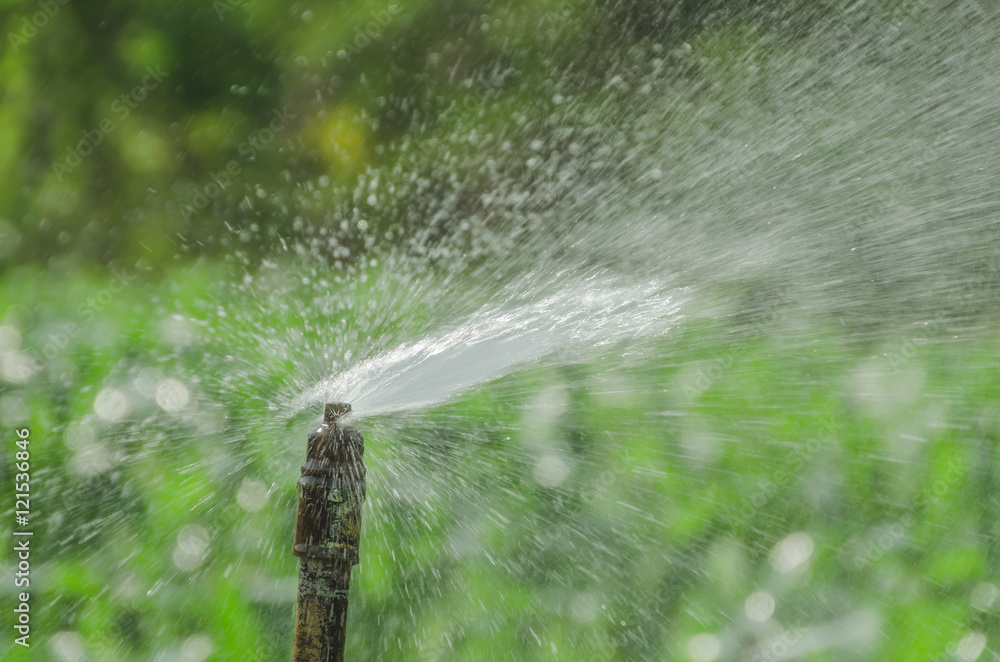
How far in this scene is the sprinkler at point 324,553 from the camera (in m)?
0.98

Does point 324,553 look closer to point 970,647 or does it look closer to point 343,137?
point 970,647

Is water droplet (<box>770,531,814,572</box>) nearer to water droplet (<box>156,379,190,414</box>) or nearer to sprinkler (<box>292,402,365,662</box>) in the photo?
sprinkler (<box>292,402,365,662</box>)

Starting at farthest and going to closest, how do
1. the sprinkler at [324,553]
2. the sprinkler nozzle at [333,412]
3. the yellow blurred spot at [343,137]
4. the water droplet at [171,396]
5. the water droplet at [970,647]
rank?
the yellow blurred spot at [343,137] → the water droplet at [171,396] → the water droplet at [970,647] → the sprinkler nozzle at [333,412] → the sprinkler at [324,553]

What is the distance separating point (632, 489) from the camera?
1744 millimetres

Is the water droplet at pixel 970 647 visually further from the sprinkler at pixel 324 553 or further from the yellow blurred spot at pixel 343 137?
the yellow blurred spot at pixel 343 137

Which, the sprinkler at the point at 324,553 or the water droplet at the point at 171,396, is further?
the water droplet at the point at 171,396

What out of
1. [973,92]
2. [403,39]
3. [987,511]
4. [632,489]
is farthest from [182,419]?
[973,92]

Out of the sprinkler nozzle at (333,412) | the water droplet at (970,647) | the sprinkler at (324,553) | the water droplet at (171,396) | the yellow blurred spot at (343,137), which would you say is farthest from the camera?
the yellow blurred spot at (343,137)

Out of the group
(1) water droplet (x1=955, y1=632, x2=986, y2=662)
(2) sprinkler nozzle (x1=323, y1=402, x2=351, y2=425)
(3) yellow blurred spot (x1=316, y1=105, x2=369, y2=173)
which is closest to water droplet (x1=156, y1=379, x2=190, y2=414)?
(3) yellow blurred spot (x1=316, y1=105, x2=369, y2=173)

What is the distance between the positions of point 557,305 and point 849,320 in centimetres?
71

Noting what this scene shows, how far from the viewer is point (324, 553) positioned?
0.98 meters

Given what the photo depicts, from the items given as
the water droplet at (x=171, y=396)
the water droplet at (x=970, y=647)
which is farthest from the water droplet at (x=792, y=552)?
the water droplet at (x=171, y=396)

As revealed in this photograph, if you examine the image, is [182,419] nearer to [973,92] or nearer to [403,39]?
[403,39]

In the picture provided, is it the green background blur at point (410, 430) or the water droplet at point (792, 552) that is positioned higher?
the green background blur at point (410, 430)
